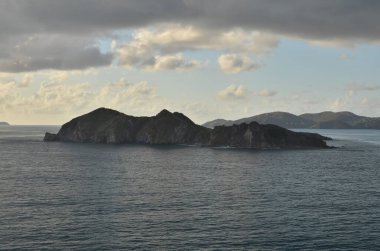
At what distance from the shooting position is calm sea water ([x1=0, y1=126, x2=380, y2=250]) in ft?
205

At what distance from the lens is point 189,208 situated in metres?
83.1

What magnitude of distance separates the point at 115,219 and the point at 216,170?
74754 mm

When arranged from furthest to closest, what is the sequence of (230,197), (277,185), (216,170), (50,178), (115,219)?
(216,170), (50,178), (277,185), (230,197), (115,219)

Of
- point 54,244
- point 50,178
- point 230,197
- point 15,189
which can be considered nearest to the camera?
point 54,244

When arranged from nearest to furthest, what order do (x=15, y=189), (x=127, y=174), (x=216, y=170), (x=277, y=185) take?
(x=15, y=189)
(x=277, y=185)
(x=127, y=174)
(x=216, y=170)

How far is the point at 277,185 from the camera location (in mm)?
112438

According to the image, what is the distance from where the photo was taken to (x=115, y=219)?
73438mm

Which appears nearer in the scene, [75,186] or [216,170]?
[75,186]

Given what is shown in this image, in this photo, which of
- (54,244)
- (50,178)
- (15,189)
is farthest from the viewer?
(50,178)

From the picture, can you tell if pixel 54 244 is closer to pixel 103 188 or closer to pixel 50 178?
pixel 103 188

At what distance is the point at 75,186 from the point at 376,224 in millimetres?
66306

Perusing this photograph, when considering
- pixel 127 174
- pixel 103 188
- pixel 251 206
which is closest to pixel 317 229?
pixel 251 206

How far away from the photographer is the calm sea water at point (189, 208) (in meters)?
62.4

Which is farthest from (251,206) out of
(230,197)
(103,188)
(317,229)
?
(103,188)
